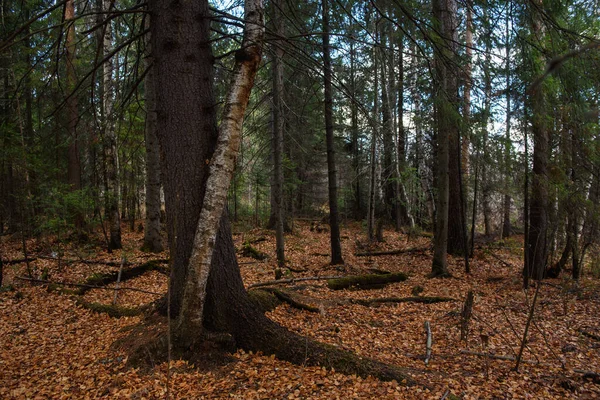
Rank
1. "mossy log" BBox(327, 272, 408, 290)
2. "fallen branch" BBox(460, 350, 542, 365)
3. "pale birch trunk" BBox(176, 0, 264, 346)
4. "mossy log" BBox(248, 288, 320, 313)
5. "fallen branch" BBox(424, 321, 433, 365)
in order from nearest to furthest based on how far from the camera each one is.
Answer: "pale birch trunk" BBox(176, 0, 264, 346)
"fallen branch" BBox(460, 350, 542, 365)
"fallen branch" BBox(424, 321, 433, 365)
"mossy log" BBox(248, 288, 320, 313)
"mossy log" BBox(327, 272, 408, 290)

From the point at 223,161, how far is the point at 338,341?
2.89 meters

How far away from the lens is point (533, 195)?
304 inches

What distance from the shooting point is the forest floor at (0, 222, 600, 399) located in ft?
11.2

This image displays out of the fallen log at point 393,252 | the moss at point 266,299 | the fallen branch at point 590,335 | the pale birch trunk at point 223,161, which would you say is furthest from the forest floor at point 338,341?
the fallen log at point 393,252

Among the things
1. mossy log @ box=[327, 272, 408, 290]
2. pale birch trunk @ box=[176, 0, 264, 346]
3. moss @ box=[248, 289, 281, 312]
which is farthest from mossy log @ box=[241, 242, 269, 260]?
pale birch trunk @ box=[176, 0, 264, 346]

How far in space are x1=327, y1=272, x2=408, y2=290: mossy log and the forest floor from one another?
18 cm

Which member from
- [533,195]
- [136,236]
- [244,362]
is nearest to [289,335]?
[244,362]

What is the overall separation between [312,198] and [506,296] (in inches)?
662

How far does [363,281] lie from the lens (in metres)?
7.91

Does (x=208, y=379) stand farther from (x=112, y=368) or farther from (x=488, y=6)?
(x=488, y=6)

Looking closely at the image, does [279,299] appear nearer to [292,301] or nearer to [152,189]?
[292,301]

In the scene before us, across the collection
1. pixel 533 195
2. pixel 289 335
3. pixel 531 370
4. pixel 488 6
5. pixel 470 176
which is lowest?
pixel 531 370

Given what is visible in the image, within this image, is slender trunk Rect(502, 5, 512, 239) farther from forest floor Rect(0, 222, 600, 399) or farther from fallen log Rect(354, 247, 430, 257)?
fallen log Rect(354, 247, 430, 257)

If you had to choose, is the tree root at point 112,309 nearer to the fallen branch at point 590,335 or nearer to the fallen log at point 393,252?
the fallen branch at point 590,335
